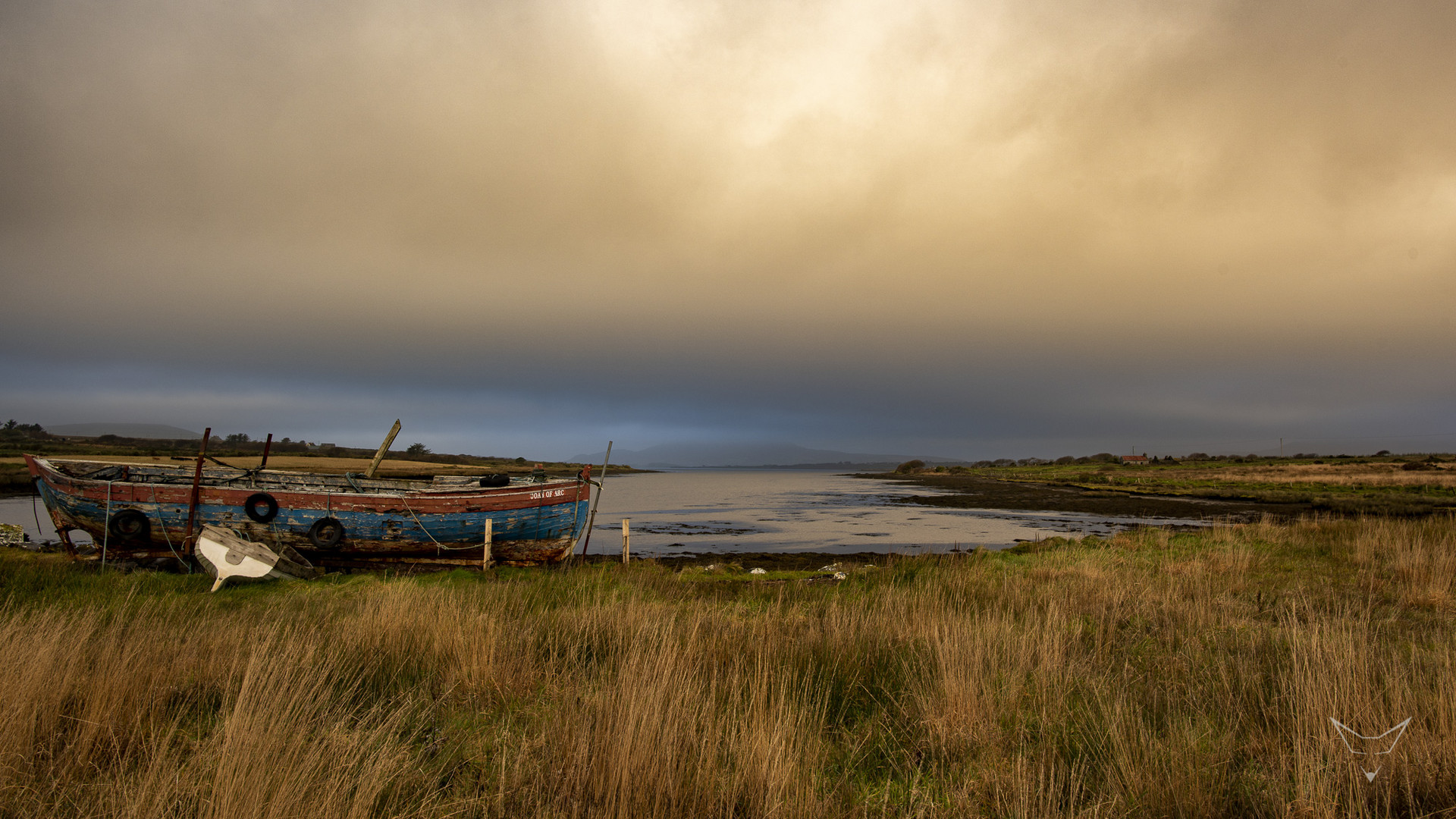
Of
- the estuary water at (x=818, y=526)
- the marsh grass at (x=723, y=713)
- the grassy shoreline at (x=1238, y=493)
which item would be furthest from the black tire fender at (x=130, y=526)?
the grassy shoreline at (x=1238, y=493)

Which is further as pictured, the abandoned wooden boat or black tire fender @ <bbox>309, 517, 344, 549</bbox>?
black tire fender @ <bbox>309, 517, 344, 549</bbox>

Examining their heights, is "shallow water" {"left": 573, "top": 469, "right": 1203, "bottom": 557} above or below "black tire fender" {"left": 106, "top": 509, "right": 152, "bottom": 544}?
below

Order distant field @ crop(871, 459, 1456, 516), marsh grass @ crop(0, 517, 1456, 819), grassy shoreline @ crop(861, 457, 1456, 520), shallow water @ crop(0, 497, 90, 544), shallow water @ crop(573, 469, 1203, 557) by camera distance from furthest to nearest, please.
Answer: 1. distant field @ crop(871, 459, 1456, 516)
2. grassy shoreline @ crop(861, 457, 1456, 520)
3. shallow water @ crop(573, 469, 1203, 557)
4. shallow water @ crop(0, 497, 90, 544)
5. marsh grass @ crop(0, 517, 1456, 819)

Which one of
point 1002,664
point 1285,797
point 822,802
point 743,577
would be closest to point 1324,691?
point 1285,797

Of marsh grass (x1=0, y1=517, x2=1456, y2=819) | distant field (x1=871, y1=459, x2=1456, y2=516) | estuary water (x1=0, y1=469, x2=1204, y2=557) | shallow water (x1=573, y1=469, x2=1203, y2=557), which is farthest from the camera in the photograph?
distant field (x1=871, y1=459, x2=1456, y2=516)

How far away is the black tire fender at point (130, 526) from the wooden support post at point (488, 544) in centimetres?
793

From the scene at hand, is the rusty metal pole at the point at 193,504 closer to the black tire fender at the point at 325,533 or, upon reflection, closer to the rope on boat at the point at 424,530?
the black tire fender at the point at 325,533

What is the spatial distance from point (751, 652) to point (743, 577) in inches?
385

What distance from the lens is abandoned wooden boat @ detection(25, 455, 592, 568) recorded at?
15828 mm

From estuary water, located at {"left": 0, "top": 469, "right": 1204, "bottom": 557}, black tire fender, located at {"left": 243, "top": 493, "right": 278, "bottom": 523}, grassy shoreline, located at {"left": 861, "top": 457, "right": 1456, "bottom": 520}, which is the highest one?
black tire fender, located at {"left": 243, "top": 493, "right": 278, "bottom": 523}

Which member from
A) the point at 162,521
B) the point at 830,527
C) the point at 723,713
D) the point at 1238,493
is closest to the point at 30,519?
the point at 162,521

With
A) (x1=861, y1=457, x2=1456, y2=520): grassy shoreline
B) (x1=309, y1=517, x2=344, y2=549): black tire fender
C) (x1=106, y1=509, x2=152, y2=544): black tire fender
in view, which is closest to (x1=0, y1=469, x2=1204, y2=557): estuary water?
(x1=861, y1=457, x2=1456, y2=520): grassy shoreline

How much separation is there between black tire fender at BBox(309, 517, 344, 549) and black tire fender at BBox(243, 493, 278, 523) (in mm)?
934

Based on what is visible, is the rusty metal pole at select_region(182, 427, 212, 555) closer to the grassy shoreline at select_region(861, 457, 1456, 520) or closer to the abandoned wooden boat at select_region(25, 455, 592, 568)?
the abandoned wooden boat at select_region(25, 455, 592, 568)
